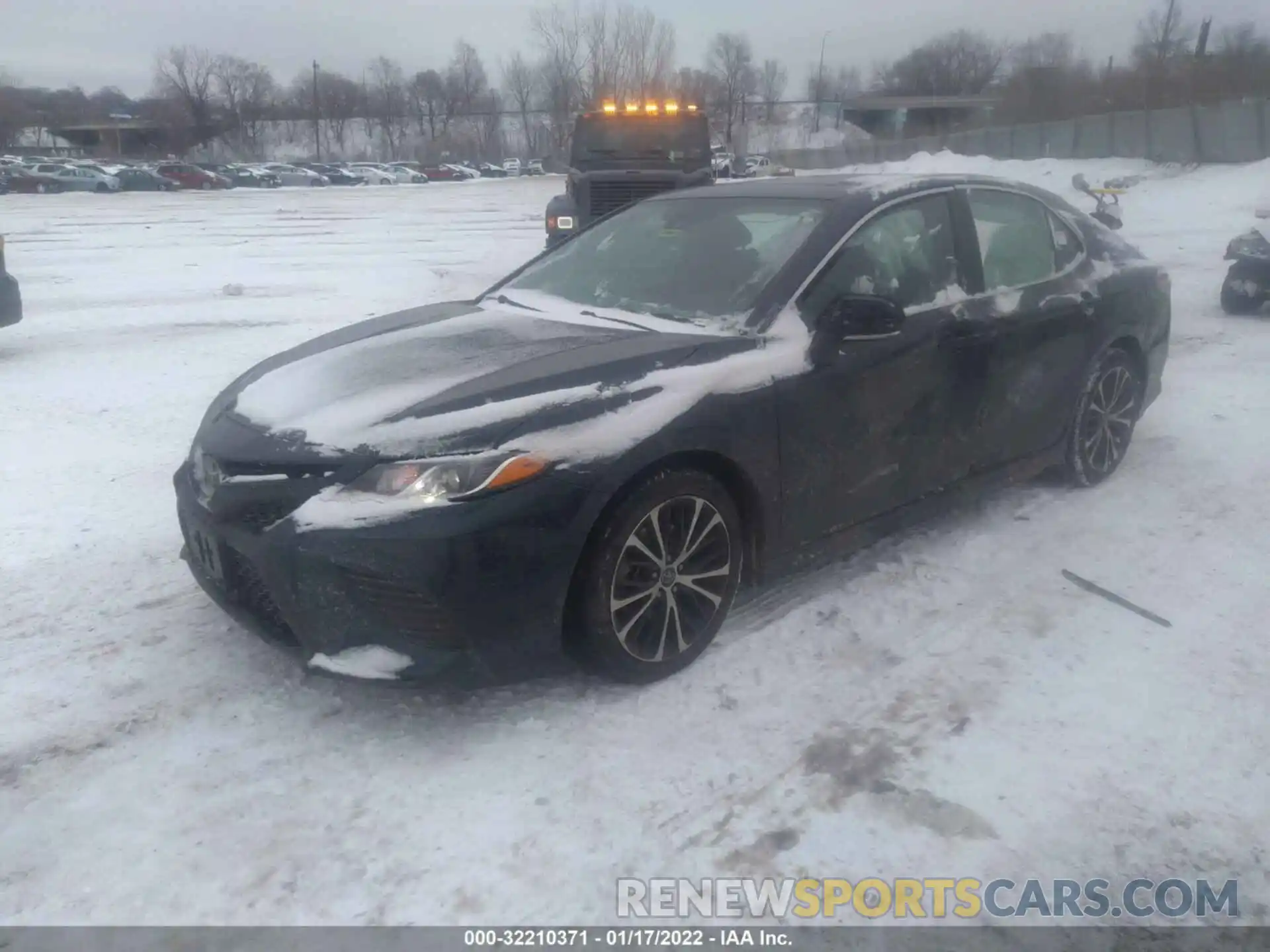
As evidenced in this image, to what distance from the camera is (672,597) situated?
10.8ft

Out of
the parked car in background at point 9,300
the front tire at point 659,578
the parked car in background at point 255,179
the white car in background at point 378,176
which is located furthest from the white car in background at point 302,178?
the front tire at point 659,578

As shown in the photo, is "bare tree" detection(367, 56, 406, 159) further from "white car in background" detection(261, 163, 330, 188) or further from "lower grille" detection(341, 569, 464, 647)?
"lower grille" detection(341, 569, 464, 647)

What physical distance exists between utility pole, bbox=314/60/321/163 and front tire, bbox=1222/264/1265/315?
9373 centimetres

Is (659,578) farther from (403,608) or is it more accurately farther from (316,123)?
(316,123)

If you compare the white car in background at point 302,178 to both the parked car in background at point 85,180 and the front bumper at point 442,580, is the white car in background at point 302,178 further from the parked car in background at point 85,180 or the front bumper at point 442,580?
the front bumper at point 442,580

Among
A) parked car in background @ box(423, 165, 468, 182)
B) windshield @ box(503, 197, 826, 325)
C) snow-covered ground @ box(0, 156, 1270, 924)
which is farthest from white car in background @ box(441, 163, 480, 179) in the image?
windshield @ box(503, 197, 826, 325)

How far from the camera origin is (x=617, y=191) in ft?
45.4

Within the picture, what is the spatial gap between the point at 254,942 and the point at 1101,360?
436 centimetres

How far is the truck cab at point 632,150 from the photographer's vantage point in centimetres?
1395

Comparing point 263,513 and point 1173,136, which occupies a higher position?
point 1173,136

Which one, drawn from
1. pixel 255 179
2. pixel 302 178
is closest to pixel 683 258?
pixel 255 179

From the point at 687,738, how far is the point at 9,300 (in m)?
7.52

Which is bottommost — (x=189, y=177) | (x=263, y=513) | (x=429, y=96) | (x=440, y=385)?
(x=263, y=513)

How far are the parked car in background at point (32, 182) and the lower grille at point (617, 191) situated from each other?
42060 millimetres
